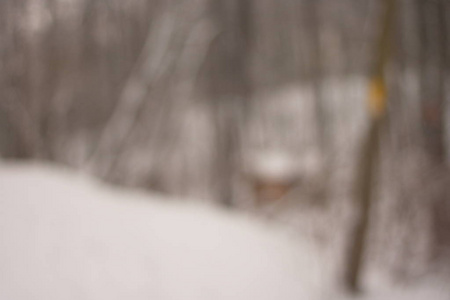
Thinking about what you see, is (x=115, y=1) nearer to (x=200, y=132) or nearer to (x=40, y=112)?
(x=40, y=112)

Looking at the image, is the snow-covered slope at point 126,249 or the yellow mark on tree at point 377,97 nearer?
the snow-covered slope at point 126,249

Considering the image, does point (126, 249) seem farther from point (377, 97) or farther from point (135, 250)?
point (377, 97)

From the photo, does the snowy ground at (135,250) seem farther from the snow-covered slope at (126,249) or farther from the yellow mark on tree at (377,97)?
the yellow mark on tree at (377,97)

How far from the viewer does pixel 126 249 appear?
2.68 m

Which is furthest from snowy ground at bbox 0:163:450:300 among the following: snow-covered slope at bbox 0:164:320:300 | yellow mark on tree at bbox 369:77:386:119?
yellow mark on tree at bbox 369:77:386:119

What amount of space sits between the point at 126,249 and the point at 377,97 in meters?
2.67

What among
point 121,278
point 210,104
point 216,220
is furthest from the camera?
point 210,104

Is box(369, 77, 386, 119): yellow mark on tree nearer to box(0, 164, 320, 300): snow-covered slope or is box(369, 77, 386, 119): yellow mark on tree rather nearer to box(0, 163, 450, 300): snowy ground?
box(0, 163, 450, 300): snowy ground

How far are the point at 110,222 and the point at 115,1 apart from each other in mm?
2534

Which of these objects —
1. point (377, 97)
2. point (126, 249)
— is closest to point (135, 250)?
point (126, 249)

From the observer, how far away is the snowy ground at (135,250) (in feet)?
6.61

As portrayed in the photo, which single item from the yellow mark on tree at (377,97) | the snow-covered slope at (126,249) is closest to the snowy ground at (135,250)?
the snow-covered slope at (126,249)

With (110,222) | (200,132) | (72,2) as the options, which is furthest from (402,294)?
(72,2)

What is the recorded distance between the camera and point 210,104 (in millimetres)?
5055
